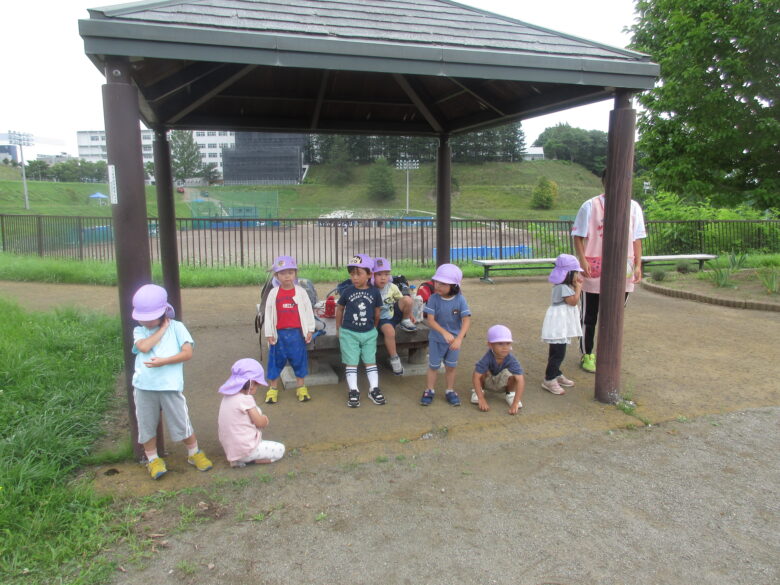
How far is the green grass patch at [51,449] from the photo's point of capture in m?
2.70

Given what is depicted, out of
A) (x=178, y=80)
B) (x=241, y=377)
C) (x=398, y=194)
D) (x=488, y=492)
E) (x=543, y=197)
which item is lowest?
(x=488, y=492)

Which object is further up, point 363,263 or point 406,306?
point 363,263

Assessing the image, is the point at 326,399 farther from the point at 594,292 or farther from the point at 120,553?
the point at 594,292

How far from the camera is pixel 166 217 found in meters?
7.03

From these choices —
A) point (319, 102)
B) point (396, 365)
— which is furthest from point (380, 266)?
point (319, 102)

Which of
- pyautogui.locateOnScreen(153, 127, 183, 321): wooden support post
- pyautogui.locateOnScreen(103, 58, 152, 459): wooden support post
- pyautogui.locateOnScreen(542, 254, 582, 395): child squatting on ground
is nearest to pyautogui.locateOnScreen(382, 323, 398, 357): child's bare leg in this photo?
pyautogui.locateOnScreen(542, 254, 582, 395): child squatting on ground

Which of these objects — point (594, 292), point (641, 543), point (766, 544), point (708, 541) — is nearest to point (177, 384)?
point (641, 543)

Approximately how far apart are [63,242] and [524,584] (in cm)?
1560

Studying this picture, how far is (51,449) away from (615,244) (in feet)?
14.5

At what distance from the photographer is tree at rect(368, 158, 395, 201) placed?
215ft

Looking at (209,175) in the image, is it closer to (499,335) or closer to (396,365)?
(396,365)

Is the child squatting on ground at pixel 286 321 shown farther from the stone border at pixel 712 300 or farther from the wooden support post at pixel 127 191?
the stone border at pixel 712 300

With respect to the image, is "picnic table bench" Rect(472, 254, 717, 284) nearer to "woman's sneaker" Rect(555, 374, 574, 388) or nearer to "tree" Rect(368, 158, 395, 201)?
"woman's sneaker" Rect(555, 374, 574, 388)

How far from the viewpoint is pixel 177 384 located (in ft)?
11.6
